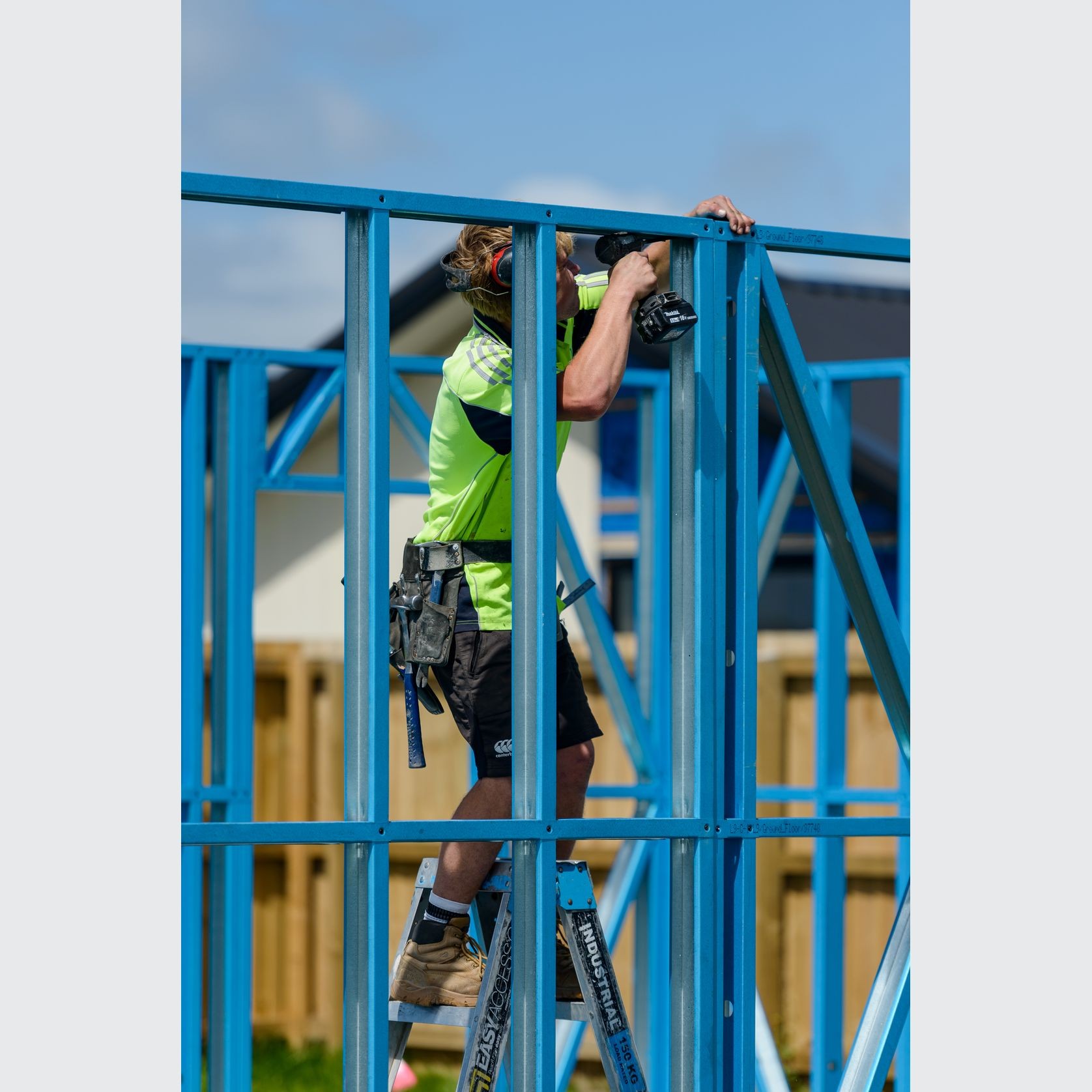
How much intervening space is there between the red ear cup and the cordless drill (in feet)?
0.63

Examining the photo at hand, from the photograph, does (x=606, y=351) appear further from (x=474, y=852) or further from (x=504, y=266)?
(x=474, y=852)

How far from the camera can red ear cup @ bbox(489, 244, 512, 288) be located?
11.5ft

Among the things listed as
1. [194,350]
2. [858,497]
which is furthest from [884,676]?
[858,497]

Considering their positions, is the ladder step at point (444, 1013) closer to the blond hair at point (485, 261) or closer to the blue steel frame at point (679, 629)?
the blue steel frame at point (679, 629)

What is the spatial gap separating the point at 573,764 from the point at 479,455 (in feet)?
2.52

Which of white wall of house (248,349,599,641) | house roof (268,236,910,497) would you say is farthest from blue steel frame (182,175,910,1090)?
white wall of house (248,349,599,641)

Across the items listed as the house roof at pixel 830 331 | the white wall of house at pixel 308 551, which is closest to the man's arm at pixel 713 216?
the house roof at pixel 830 331

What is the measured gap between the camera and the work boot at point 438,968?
379cm

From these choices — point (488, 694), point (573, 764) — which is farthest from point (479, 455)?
point (573, 764)

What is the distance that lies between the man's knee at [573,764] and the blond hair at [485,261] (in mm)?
1022

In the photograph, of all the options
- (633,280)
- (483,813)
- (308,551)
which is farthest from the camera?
(308,551)

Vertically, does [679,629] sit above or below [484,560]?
below

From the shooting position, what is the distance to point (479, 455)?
3.84m

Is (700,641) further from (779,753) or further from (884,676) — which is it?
(779,753)
